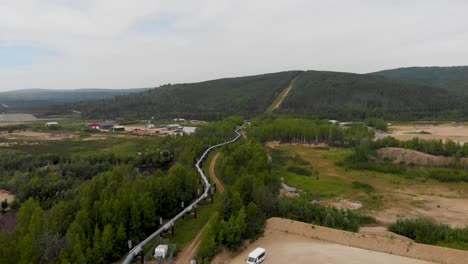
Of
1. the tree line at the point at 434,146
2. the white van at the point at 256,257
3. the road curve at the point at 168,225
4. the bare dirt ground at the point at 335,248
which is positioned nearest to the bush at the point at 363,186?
the road curve at the point at 168,225

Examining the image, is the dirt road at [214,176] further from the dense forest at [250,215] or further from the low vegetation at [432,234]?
the low vegetation at [432,234]

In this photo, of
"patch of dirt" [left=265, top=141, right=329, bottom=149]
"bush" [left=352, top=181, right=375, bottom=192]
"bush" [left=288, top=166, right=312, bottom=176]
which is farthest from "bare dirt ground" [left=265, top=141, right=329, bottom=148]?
"bush" [left=352, top=181, right=375, bottom=192]

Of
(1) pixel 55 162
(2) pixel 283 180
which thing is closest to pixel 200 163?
(2) pixel 283 180

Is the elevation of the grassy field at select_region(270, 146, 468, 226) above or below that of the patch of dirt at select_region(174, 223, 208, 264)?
below

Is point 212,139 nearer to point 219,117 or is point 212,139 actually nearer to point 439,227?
point 439,227

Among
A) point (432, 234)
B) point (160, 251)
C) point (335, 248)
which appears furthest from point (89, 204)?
point (432, 234)

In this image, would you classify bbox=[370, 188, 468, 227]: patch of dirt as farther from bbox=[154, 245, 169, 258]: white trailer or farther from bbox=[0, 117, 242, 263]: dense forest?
bbox=[154, 245, 169, 258]: white trailer
